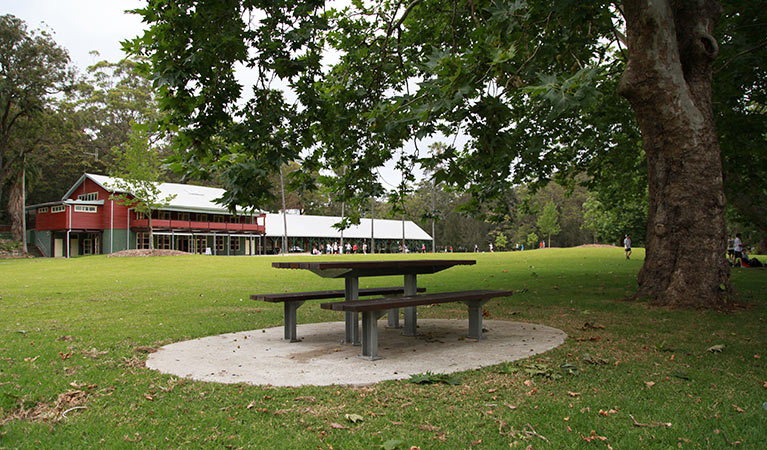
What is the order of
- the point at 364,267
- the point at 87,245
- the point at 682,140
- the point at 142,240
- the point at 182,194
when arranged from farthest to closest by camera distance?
the point at 182,194 → the point at 87,245 → the point at 142,240 → the point at 682,140 → the point at 364,267

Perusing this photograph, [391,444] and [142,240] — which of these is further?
[142,240]

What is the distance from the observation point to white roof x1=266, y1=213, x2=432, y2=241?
184 ft

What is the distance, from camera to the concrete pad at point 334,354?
4.84 m

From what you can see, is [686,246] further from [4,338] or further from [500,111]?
[4,338]

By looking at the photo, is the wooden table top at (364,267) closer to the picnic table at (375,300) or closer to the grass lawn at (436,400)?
the picnic table at (375,300)

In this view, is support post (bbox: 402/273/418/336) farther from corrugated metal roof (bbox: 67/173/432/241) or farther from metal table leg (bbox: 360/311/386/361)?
corrugated metal roof (bbox: 67/173/432/241)

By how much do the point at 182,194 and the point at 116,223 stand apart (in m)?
6.98

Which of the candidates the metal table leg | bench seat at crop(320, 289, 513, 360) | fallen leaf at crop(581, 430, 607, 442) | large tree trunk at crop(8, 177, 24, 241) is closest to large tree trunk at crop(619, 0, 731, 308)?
bench seat at crop(320, 289, 513, 360)

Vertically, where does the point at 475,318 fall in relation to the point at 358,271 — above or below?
below

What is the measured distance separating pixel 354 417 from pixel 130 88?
66.5 m

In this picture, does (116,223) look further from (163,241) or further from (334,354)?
(334,354)

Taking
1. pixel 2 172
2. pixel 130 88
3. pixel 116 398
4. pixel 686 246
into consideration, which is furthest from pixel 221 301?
pixel 130 88

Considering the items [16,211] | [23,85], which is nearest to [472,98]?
[23,85]

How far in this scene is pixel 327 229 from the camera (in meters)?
58.1
